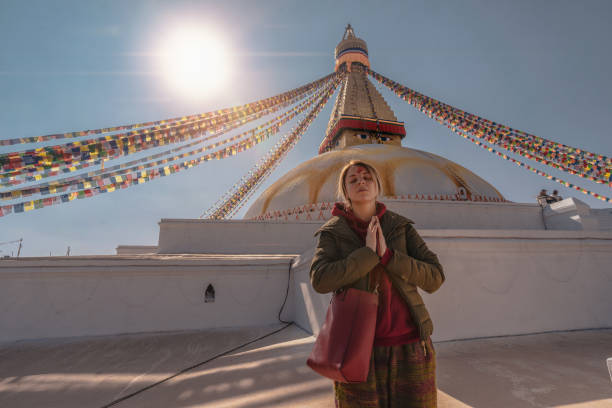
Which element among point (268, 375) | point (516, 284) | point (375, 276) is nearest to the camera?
point (375, 276)

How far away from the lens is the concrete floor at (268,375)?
2.04 meters

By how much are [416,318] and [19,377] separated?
4000 millimetres

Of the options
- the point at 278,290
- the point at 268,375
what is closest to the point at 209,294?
the point at 278,290

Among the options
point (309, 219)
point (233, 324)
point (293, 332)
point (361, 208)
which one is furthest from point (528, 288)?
point (309, 219)

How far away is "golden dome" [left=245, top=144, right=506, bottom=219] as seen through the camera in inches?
325

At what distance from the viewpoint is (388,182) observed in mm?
8391

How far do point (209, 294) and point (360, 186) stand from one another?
4.62 meters

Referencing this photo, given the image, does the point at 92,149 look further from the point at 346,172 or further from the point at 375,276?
the point at 375,276

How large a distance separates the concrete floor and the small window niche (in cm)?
120

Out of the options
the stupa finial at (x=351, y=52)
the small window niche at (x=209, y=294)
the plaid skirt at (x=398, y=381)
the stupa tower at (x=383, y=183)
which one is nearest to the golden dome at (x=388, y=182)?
the stupa tower at (x=383, y=183)

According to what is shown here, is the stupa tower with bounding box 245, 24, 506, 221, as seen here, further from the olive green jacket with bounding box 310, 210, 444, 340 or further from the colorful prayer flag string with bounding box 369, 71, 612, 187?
the olive green jacket with bounding box 310, 210, 444, 340

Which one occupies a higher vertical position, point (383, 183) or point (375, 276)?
point (383, 183)

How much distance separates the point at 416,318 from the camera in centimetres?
124

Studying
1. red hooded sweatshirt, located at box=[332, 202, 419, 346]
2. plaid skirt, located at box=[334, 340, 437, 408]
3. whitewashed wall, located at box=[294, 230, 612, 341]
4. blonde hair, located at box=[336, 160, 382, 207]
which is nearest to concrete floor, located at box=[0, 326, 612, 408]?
whitewashed wall, located at box=[294, 230, 612, 341]
